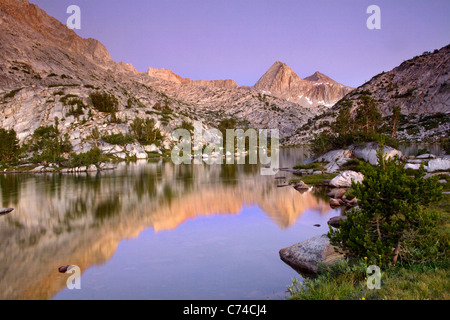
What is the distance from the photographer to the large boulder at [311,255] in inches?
509

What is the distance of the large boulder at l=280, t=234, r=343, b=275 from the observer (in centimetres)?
1292

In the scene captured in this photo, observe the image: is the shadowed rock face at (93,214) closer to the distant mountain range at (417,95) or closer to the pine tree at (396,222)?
the pine tree at (396,222)

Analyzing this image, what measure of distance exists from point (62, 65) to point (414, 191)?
609ft

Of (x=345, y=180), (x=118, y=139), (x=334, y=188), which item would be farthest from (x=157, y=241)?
(x=118, y=139)

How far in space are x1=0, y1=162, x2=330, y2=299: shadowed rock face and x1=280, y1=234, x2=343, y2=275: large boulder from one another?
19.5ft

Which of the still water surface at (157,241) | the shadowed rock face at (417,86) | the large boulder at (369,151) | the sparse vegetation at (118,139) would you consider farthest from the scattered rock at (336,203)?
the shadowed rock face at (417,86)

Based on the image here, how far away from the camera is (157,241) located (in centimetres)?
1808

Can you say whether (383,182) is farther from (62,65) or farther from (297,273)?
(62,65)

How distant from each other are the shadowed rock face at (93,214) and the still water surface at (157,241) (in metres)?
0.08

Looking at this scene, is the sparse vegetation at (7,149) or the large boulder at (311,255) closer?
the large boulder at (311,255)

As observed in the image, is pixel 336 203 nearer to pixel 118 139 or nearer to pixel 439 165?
pixel 439 165

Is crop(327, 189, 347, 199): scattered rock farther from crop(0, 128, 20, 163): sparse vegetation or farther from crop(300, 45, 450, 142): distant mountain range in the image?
crop(300, 45, 450, 142): distant mountain range

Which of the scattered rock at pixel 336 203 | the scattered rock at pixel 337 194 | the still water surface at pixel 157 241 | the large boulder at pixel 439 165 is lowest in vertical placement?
the still water surface at pixel 157 241
